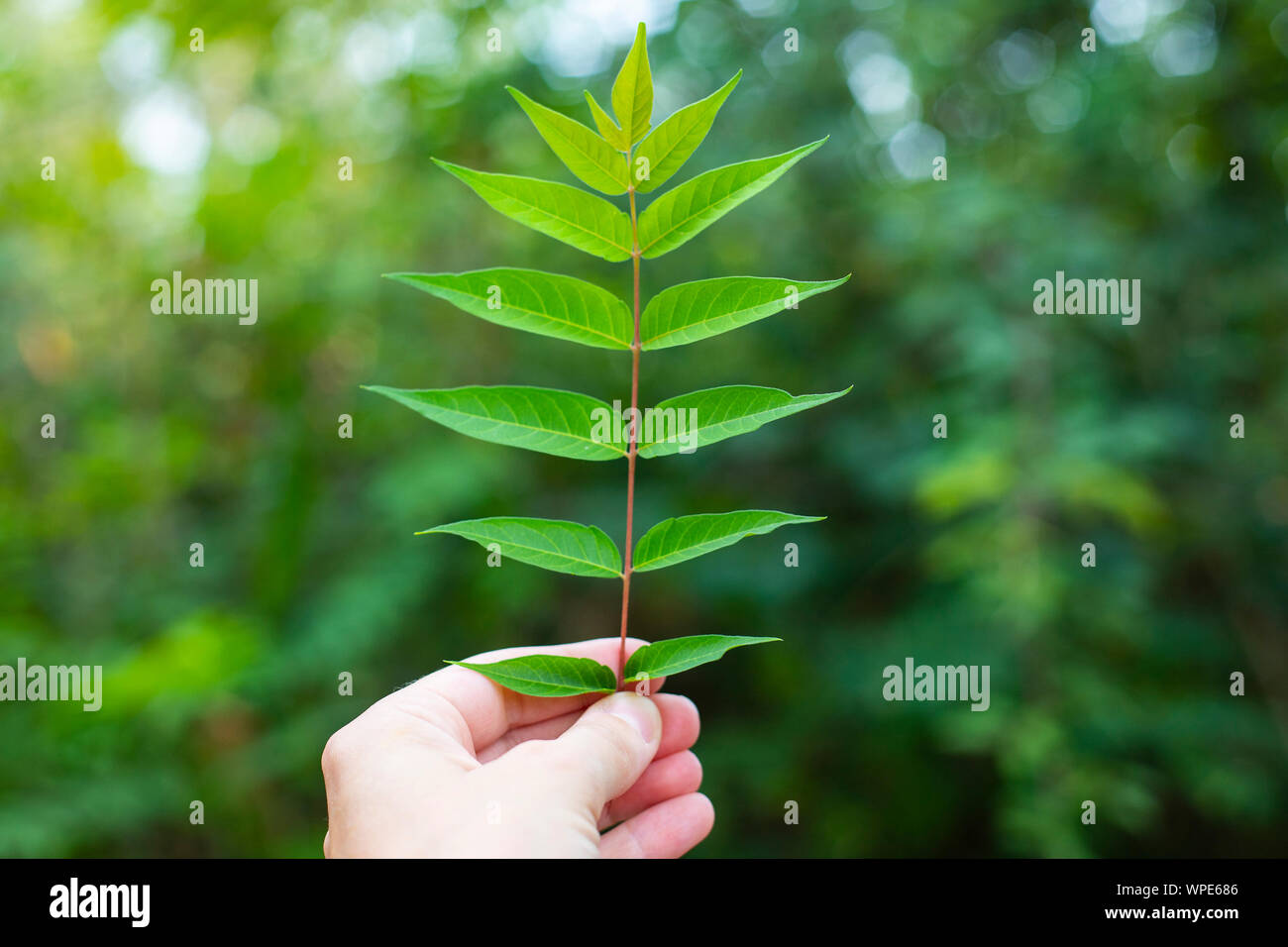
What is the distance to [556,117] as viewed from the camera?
890 millimetres

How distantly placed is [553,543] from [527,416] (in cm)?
14

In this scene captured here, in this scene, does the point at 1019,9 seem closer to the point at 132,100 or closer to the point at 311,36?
the point at 311,36

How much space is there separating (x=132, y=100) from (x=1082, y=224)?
162 inches

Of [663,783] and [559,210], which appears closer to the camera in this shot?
[559,210]

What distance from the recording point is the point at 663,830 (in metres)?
1.32

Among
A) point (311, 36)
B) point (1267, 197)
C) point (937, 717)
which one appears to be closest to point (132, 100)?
point (311, 36)

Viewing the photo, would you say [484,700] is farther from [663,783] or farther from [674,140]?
[674,140]
